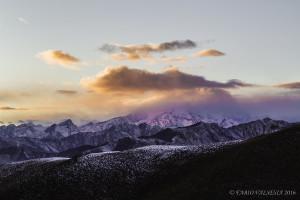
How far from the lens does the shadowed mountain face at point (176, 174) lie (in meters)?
55.1

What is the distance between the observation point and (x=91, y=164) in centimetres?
7462

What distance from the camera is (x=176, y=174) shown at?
6619cm

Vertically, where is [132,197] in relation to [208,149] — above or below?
below

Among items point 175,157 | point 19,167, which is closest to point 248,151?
point 175,157

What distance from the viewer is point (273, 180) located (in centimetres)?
5369

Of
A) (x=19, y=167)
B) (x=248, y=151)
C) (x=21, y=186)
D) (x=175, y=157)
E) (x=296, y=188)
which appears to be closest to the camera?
(x=296, y=188)

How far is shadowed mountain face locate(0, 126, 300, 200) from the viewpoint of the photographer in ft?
181

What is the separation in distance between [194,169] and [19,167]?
43.1 metres

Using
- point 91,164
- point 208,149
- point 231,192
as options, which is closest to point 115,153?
point 91,164

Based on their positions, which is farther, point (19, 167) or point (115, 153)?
point (19, 167)

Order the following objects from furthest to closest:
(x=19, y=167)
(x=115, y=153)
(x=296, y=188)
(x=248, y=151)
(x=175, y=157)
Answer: (x=19, y=167) < (x=115, y=153) < (x=175, y=157) < (x=248, y=151) < (x=296, y=188)

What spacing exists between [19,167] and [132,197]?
40.7 metres

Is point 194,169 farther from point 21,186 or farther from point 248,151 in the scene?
point 21,186

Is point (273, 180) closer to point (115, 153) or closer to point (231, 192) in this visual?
point (231, 192)
